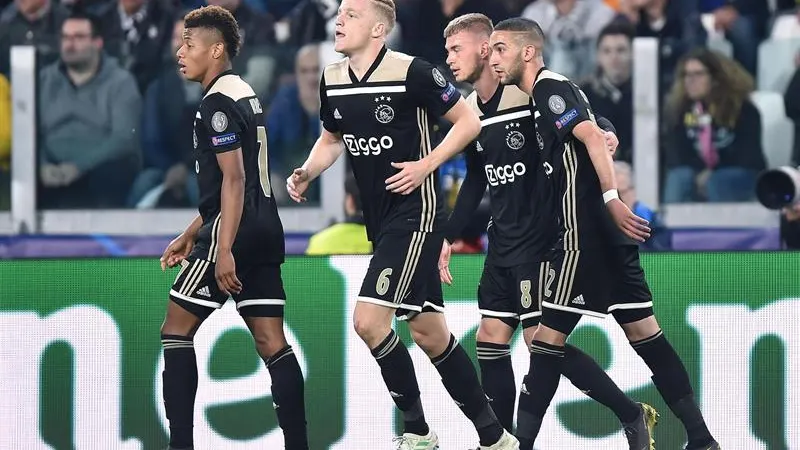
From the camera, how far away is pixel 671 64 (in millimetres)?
9961

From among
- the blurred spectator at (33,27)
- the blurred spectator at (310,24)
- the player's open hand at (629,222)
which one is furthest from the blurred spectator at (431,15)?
the player's open hand at (629,222)

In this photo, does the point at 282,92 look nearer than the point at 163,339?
No

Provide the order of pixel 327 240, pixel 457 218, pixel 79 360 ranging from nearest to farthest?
pixel 457 218, pixel 79 360, pixel 327 240

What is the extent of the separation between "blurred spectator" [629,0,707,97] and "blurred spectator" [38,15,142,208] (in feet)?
11.2

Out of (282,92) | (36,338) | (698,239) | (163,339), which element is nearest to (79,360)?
(36,338)

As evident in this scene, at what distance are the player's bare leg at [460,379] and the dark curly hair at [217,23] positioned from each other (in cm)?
148

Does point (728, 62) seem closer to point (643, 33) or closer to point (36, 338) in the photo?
point (643, 33)

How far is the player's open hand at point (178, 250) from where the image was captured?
6902 mm

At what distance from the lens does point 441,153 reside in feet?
21.2

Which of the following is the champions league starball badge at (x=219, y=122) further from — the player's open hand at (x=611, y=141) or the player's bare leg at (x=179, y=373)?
the player's open hand at (x=611, y=141)

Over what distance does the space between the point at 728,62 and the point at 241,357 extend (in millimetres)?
4144

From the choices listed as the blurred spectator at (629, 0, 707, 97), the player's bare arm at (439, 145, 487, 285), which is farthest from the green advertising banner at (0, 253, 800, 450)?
the blurred spectator at (629, 0, 707, 97)

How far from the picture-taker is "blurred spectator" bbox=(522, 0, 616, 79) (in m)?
10.1

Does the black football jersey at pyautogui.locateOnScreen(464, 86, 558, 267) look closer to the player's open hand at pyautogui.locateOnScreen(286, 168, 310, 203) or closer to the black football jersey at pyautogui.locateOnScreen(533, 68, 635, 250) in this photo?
the black football jersey at pyautogui.locateOnScreen(533, 68, 635, 250)
